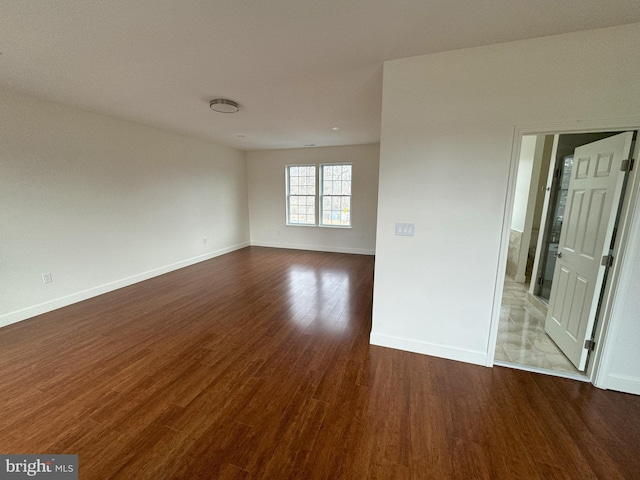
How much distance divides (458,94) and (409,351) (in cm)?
229

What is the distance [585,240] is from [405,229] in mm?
1564

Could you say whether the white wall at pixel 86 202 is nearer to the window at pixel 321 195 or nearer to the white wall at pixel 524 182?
the window at pixel 321 195

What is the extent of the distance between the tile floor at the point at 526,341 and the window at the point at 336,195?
A: 3.78 meters

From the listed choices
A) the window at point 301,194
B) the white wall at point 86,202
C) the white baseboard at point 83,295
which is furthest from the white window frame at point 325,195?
the white baseboard at point 83,295

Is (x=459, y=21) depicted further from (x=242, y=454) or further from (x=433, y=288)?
(x=242, y=454)

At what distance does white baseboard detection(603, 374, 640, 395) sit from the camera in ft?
6.32

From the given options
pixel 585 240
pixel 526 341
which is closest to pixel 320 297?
pixel 526 341

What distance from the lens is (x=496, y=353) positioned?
8.07 ft

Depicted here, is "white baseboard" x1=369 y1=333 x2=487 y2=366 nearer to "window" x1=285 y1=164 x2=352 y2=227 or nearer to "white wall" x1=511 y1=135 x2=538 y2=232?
"white wall" x1=511 y1=135 x2=538 y2=232

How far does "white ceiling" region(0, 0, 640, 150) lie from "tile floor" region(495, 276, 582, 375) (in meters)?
2.61

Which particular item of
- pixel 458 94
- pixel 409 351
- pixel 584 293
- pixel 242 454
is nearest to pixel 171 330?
pixel 242 454

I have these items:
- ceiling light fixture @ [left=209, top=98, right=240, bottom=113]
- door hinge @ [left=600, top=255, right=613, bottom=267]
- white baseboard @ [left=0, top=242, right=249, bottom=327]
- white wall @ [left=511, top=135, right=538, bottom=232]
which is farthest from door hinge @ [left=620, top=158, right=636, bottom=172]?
white baseboard @ [left=0, top=242, right=249, bottom=327]

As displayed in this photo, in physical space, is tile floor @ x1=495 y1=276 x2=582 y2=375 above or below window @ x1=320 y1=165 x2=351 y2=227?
below

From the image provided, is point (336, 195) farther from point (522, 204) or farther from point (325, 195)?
point (522, 204)
